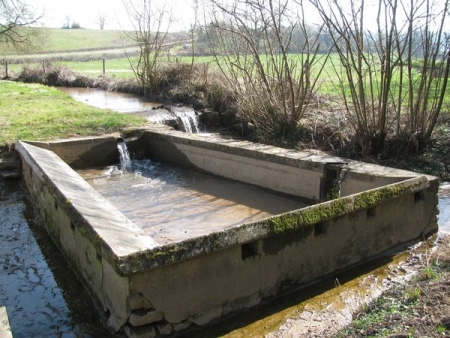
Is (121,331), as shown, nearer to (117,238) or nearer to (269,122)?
(117,238)

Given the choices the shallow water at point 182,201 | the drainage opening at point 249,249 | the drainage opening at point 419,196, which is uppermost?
the drainage opening at point 419,196

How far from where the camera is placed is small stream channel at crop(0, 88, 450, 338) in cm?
449

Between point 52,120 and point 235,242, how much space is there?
805cm

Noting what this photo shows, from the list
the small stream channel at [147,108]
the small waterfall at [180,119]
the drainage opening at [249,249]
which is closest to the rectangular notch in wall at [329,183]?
the drainage opening at [249,249]

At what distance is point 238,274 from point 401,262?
7.48 feet

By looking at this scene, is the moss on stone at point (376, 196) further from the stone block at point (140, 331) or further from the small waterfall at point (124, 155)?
the small waterfall at point (124, 155)

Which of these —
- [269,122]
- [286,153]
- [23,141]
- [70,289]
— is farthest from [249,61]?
[70,289]

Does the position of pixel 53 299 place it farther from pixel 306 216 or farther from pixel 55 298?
pixel 306 216

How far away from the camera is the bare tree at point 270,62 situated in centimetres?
997

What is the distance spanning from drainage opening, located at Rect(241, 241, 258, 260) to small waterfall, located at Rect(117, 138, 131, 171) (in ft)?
17.9

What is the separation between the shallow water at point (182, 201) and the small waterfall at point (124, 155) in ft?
0.94

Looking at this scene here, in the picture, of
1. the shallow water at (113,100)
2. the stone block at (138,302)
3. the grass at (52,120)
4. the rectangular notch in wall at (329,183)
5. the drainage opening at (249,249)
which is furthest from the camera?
the shallow water at (113,100)

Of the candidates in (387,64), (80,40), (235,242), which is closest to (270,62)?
(387,64)

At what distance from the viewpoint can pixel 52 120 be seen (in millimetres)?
11172
